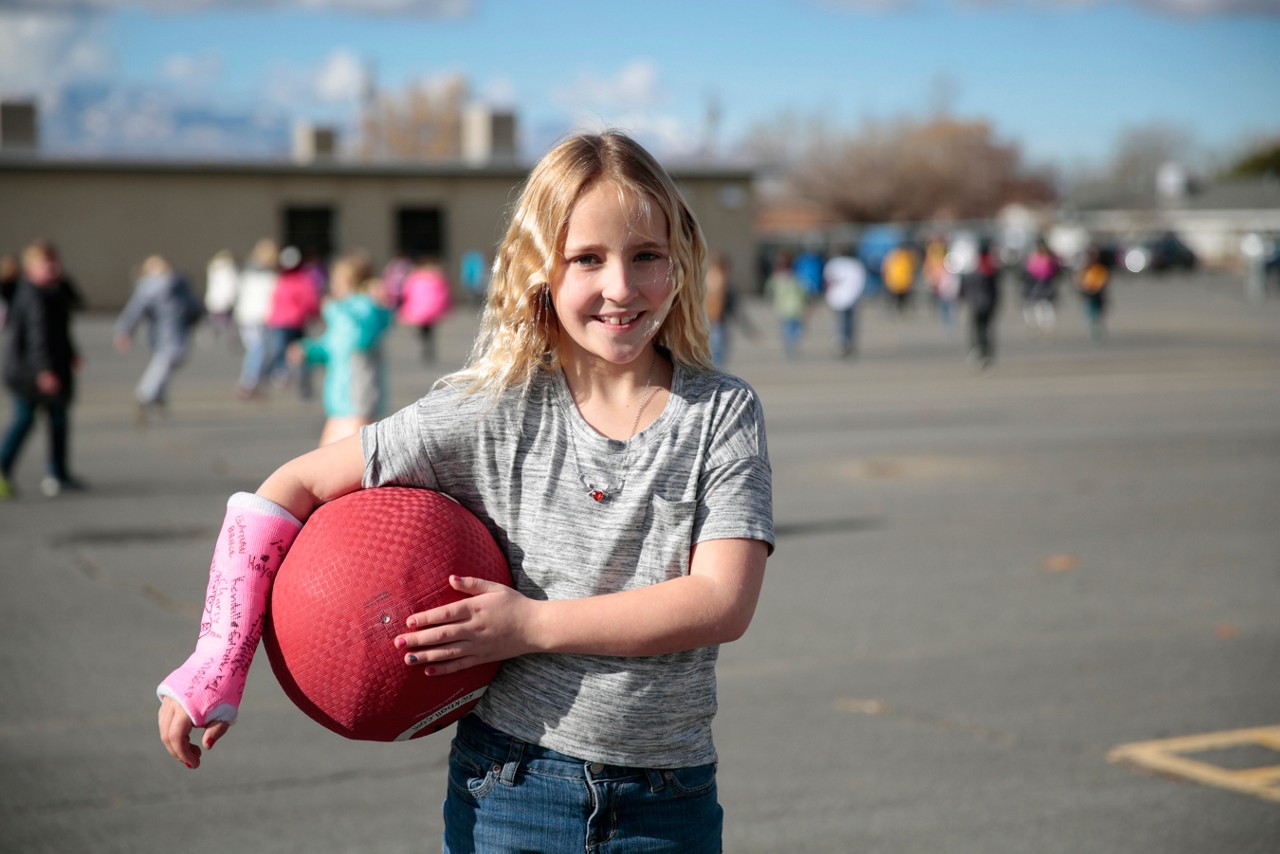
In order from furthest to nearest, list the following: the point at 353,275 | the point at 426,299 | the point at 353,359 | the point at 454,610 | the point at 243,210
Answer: the point at 243,210 → the point at 426,299 → the point at 353,275 → the point at 353,359 → the point at 454,610

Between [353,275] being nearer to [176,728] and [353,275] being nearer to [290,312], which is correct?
[290,312]

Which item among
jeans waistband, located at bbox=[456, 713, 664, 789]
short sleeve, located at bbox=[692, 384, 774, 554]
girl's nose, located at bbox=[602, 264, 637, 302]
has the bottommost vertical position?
jeans waistband, located at bbox=[456, 713, 664, 789]

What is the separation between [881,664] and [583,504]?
176 inches

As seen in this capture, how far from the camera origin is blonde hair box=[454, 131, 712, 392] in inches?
89.9

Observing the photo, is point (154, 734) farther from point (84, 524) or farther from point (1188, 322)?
point (1188, 322)

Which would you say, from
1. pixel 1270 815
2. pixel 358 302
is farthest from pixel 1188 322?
pixel 1270 815

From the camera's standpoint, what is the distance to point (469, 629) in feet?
7.13

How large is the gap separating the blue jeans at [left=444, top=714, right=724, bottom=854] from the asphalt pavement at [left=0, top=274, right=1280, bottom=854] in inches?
85.4

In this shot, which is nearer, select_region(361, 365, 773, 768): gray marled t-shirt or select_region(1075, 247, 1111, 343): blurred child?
select_region(361, 365, 773, 768): gray marled t-shirt

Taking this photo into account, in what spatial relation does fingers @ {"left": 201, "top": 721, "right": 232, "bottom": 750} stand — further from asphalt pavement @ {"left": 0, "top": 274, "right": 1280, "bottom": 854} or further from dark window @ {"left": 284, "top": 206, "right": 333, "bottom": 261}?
dark window @ {"left": 284, "top": 206, "right": 333, "bottom": 261}

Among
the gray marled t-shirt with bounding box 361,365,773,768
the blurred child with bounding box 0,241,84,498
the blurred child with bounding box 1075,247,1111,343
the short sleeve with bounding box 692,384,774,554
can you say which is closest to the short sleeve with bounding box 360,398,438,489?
the gray marled t-shirt with bounding box 361,365,773,768

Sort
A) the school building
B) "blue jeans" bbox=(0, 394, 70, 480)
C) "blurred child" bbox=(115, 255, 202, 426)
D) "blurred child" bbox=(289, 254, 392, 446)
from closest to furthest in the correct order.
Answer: "blurred child" bbox=(289, 254, 392, 446), "blue jeans" bbox=(0, 394, 70, 480), "blurred child" bbox=(115, 255, 202, 426), the school building

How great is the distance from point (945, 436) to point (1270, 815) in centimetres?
1008

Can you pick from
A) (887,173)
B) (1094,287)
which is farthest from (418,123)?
(1094,287)
